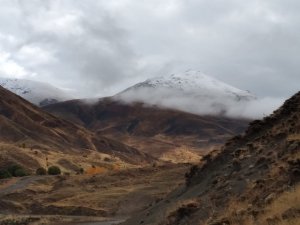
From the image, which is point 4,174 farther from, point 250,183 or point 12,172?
point 250,183

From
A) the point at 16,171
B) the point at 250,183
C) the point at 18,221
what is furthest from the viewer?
the point at 16,171

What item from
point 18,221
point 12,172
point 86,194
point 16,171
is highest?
point 16,171

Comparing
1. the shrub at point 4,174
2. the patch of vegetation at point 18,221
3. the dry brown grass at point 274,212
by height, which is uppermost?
the dry brown grass at point 274,212

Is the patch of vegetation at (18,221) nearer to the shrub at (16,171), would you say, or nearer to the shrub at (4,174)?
the shrub at (4,174)

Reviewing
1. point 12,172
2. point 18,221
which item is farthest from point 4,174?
point 18,221

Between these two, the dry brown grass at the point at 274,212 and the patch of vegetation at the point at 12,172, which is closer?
the dry brown grass at the point at 274,212

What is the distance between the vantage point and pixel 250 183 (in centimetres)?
2166

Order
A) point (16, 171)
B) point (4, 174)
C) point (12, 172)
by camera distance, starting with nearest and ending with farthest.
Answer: point (4, 174) < point (16, 171) < point (12, 172)

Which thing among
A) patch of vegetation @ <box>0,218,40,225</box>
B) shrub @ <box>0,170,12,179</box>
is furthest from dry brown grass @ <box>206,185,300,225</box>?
shrub @ <box>0,170,12,179</box>

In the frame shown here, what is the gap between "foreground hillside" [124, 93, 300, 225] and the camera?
1702 cm

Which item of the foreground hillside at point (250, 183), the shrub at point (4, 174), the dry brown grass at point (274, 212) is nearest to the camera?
the dry brown grass at point (274, 212)

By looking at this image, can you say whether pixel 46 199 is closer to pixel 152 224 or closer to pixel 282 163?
pixel 152 224

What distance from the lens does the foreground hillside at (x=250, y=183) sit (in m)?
17.0

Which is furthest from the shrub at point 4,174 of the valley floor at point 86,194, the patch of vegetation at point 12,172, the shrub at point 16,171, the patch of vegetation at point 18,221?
the patch of vegetation at point 18,221
